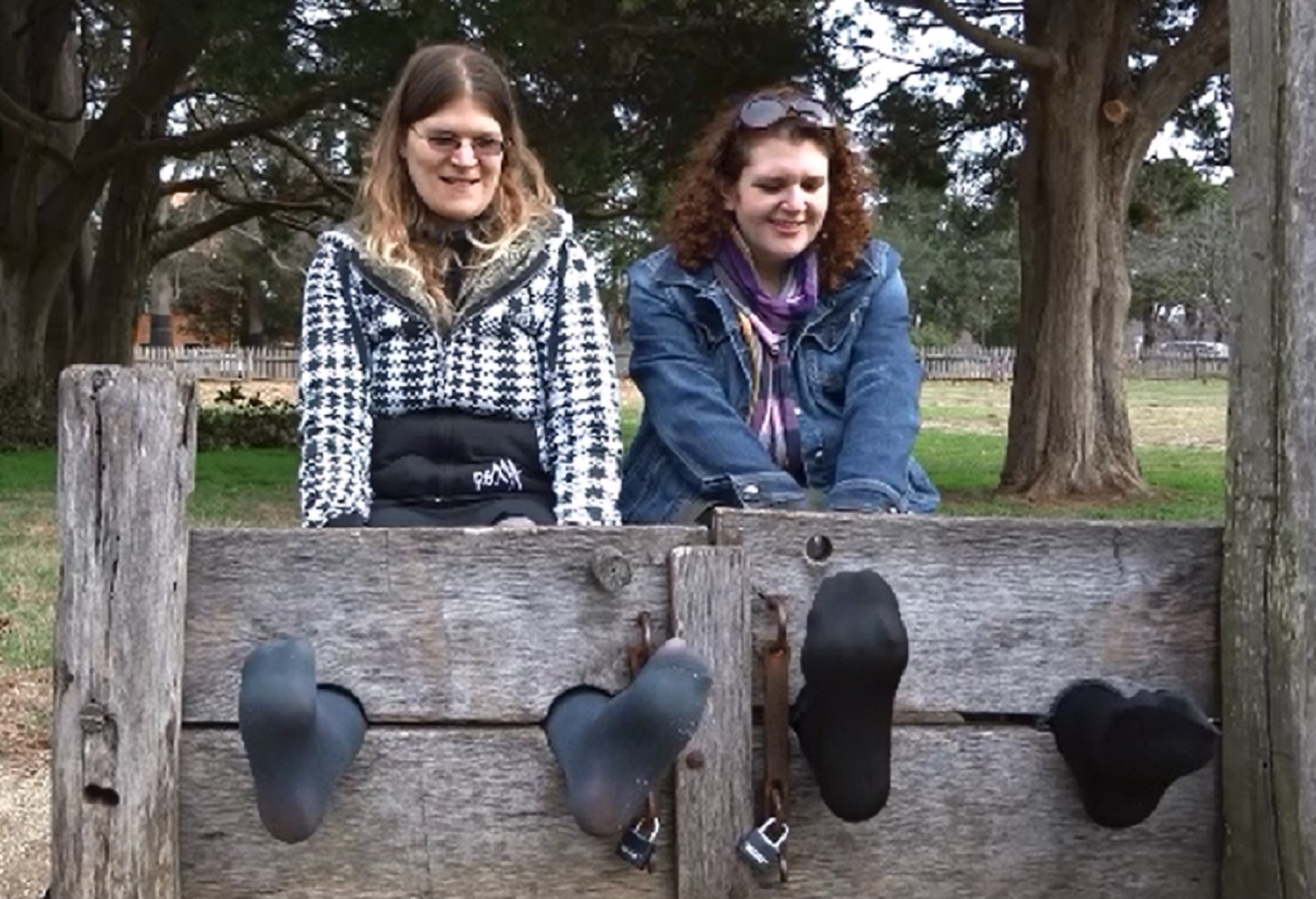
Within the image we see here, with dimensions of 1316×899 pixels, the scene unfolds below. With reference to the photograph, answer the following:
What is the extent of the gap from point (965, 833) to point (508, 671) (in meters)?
0.73

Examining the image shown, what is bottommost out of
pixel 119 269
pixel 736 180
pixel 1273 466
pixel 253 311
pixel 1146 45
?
pixel 1273 466

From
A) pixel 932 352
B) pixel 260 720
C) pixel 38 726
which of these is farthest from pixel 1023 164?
pixel 932 352

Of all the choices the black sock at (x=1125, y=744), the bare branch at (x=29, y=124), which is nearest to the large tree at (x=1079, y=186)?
the bare branch at (x=29, y=124)

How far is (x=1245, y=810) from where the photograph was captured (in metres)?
2.38

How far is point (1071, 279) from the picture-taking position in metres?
12.9

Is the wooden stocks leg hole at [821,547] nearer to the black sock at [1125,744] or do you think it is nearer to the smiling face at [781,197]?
the black sock at [1125,744]

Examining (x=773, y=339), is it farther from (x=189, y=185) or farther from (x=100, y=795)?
(x=189, y=185)

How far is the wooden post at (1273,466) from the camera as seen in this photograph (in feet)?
7.47

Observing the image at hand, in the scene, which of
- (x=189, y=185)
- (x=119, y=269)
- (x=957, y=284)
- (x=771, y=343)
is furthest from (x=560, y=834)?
(x=957, y=284)

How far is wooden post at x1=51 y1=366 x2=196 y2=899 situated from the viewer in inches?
88.9

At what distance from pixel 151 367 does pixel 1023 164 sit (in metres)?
11.7

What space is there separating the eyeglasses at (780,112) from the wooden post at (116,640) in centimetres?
142

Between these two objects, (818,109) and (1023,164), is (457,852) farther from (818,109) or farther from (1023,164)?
(1023,164)

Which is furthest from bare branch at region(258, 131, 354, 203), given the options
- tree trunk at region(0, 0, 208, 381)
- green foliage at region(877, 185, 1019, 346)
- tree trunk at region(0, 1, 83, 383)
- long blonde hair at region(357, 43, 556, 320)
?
green foliage at region(877, 185, 1019, 346)
